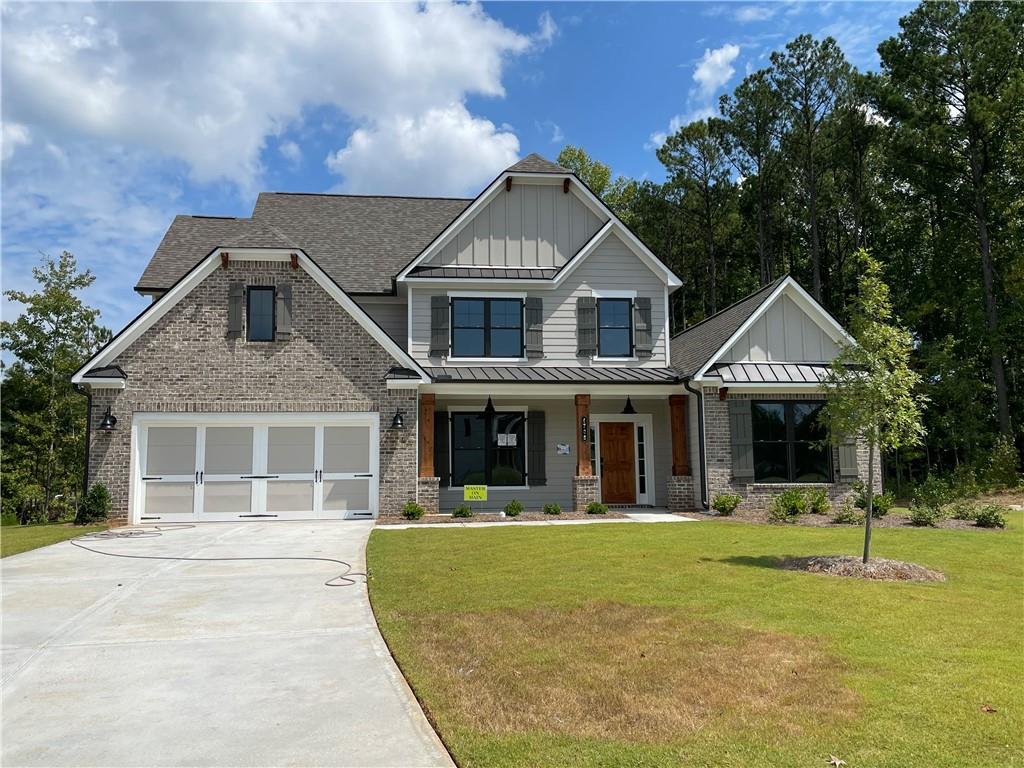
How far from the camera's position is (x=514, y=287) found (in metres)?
18.4

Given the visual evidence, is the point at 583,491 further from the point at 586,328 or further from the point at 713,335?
the point at 713,335

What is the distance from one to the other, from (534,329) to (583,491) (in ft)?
14.6

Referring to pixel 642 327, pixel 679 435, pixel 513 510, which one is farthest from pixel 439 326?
pixel 679 435

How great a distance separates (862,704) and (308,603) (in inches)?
210

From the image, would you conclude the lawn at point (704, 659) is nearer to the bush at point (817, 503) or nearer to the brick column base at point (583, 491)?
the bush at point (817, 503)

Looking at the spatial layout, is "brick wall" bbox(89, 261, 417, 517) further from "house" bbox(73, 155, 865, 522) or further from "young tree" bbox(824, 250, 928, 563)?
"young tree" bbox(824, 250, 928, 563)

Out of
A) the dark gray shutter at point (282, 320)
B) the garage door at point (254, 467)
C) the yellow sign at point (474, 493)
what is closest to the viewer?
the garage door at point (254, 467)

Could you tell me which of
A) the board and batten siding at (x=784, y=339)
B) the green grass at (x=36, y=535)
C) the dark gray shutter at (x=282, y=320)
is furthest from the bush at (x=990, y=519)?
the green grass at (x=36, y=535)

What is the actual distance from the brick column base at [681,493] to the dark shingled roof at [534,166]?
877cm

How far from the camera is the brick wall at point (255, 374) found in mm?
15375

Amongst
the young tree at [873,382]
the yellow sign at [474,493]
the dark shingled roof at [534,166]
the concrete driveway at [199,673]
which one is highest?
the dark shingled roof at [534,166]

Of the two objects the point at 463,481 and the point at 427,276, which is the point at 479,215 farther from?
the point at 463,481

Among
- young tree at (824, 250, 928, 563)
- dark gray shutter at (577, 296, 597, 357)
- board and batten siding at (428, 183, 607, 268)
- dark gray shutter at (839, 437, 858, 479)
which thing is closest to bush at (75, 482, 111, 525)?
board and batten siding at (428, 183, 607, 268)

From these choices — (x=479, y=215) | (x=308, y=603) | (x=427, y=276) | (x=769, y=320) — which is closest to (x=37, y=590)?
(x=308, y=603)
